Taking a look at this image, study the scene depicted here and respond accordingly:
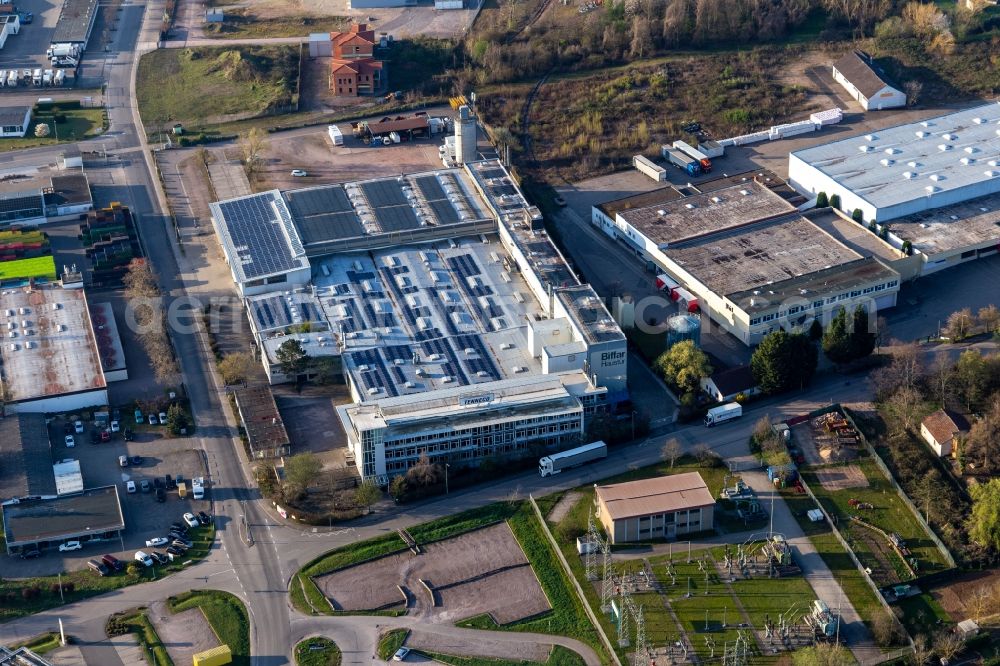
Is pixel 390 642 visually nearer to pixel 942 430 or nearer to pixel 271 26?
pixel 942 430

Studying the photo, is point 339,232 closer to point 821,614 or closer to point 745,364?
point 745,364

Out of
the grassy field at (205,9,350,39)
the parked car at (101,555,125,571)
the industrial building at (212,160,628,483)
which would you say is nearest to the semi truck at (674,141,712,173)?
the industrial building at (212,160,628,483)

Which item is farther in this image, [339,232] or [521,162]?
[521,162]

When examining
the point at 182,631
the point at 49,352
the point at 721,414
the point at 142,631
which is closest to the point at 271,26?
the point at 49,352

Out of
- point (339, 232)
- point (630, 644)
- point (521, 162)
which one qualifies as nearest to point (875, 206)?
point (521, 162)

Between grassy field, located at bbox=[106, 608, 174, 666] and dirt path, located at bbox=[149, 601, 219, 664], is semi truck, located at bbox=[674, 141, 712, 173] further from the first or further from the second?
grassy field, located at bbox=[106, 608, 174, 666]

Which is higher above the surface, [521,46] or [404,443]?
[521,46]
